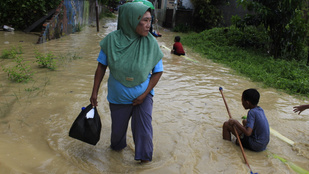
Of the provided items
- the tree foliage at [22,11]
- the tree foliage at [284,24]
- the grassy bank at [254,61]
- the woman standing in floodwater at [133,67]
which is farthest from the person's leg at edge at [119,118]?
the tree foliage at [22,11]

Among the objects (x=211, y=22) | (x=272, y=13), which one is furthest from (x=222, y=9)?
(x=272, y=13)

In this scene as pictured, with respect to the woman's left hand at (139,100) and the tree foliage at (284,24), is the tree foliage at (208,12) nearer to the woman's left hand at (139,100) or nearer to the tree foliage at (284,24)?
the tree foliage at (284,24)

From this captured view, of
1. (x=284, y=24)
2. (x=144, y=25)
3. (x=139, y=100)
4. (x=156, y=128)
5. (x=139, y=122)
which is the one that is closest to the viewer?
(x=144, y=25)

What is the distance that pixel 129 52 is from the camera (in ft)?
7.79

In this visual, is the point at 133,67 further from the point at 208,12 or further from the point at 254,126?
the point at 208,12

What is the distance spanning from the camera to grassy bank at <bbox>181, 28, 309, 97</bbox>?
6.24 metres

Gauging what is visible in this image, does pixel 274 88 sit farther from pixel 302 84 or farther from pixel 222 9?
pixel 222 9

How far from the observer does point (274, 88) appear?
608 centimetres

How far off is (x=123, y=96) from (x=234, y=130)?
162 centimetres

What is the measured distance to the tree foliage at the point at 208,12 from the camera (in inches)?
704

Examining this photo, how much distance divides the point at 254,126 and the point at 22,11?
10.8m

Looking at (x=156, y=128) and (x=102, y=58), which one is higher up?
(x=102, y=58)

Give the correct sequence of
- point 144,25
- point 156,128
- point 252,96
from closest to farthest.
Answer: point 144,25, point 252,96, point 156,128

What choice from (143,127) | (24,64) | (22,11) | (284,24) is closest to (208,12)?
(284,24)
